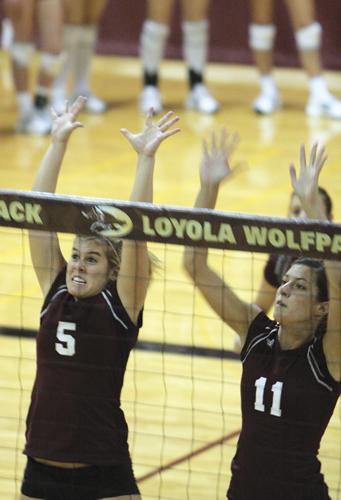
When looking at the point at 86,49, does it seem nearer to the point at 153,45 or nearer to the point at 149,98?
the point at 153,45

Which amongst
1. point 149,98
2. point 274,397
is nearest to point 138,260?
point 274,397

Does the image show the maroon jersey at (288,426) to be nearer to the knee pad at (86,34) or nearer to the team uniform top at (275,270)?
the team uniform top at (275,270)

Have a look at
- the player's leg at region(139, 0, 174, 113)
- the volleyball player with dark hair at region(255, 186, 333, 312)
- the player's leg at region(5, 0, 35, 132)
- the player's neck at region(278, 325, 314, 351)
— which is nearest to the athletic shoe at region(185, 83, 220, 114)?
the player's leg at region(139, 0, 174, 113)

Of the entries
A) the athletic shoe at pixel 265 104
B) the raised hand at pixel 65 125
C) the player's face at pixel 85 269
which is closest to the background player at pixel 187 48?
the athletic shoe at pixel 265 104

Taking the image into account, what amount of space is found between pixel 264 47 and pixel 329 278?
7787 mm

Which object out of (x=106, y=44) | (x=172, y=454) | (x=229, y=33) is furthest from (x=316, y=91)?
(x=172, y=454)

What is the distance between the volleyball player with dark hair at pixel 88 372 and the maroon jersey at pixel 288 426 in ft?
1.52

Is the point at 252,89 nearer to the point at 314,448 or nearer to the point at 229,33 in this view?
the point at 229,33

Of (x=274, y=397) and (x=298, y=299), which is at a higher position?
(x=298, y=299)

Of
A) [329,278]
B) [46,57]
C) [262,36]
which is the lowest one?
[329,278]

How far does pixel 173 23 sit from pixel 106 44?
83 cm

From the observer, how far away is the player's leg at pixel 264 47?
448 inches

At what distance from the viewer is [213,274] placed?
14.6 ft

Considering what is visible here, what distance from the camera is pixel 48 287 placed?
452 cm
